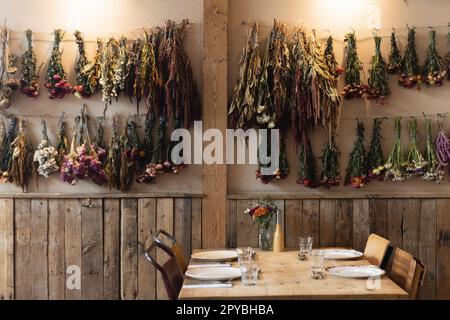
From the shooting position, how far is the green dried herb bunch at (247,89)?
376 centimetres

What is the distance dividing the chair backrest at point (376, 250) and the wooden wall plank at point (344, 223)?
475mm

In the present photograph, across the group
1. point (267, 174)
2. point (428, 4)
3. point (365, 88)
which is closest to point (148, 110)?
point (267, 174)

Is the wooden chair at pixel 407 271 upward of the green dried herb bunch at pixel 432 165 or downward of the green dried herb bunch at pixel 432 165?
downward

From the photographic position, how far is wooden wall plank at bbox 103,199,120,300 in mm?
3844

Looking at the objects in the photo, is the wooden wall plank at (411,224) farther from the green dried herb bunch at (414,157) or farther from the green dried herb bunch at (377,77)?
the green dried herb bunch at (377,77)

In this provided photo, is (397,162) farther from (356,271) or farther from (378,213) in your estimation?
(356,271)

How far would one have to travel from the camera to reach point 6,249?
151 inches

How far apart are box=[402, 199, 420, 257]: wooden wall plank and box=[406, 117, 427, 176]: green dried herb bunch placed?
0.79 ft

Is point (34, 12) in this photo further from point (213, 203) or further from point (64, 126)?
point (213, 203)

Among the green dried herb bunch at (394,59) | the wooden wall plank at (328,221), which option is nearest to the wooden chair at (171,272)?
the wooden wall plank at (328,221)

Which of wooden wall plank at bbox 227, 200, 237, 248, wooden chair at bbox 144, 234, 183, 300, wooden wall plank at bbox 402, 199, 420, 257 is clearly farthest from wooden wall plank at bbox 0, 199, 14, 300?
wooden wall plank at bbox 402, 199, 420, 257

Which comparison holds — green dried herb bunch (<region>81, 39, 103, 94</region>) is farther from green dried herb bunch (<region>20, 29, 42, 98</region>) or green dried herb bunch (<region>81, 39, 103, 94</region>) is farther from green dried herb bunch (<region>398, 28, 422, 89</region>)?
green dried herb bunch (<region>398, 28, 422, 89</region>)

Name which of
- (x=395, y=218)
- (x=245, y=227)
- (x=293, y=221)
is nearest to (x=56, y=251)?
(x=245, y=227)

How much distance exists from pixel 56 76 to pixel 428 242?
10.2ft
